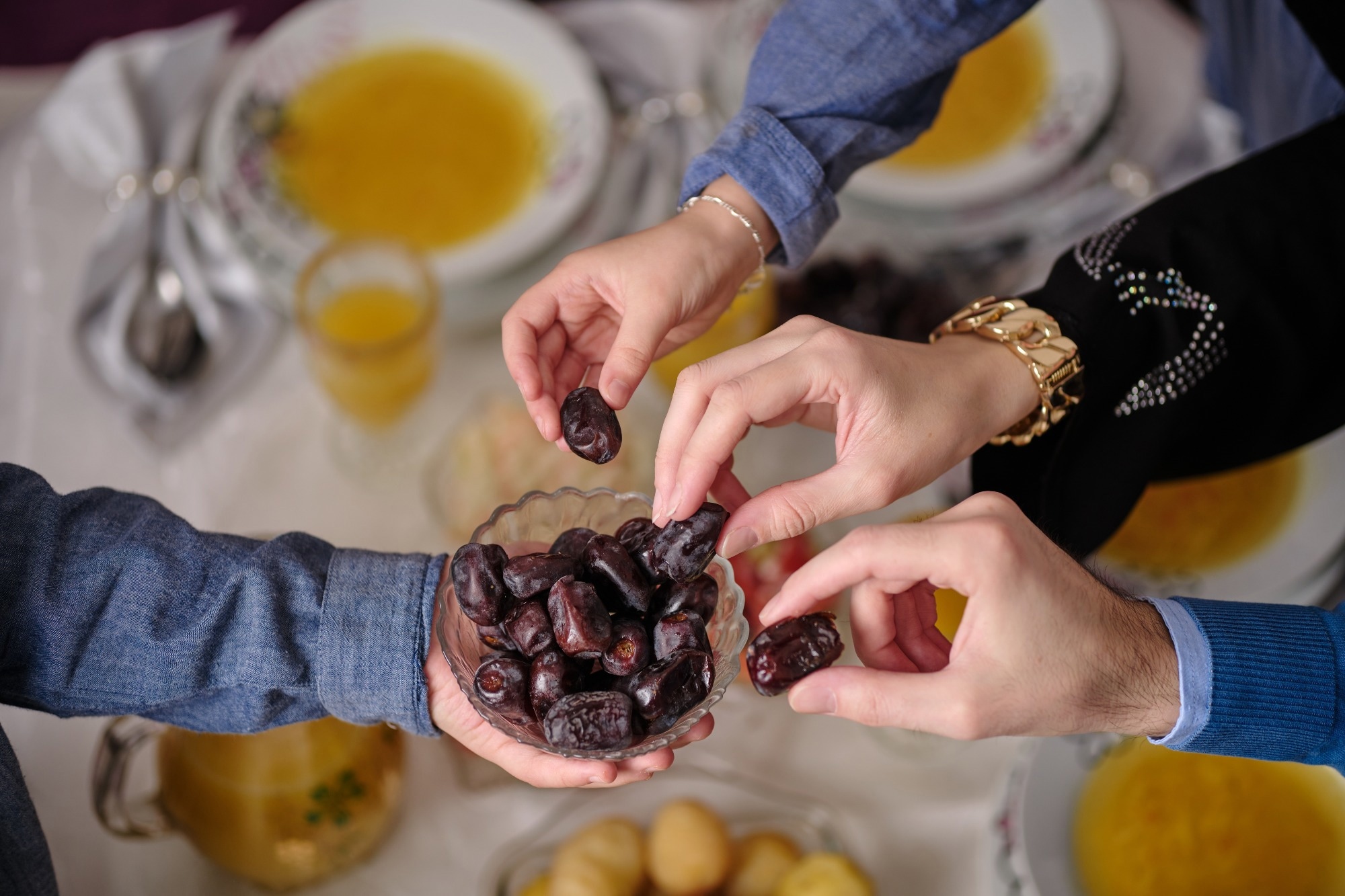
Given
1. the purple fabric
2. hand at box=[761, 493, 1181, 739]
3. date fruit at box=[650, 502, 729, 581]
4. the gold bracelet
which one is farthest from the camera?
the purple fabric

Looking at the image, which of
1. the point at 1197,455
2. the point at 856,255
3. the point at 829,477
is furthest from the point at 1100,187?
the point at 829,477

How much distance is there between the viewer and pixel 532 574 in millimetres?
768

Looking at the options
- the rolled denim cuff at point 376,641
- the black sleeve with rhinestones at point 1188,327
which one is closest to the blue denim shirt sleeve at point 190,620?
the rolled denim cuff at point 376,641

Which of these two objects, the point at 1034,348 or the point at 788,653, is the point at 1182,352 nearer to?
the point at 1034,348

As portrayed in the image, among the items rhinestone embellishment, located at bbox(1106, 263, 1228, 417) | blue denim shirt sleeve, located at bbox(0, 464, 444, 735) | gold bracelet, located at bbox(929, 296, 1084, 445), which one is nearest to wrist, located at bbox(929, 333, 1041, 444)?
gold bracelet, located at bbox(929, 296, 1084, 445)

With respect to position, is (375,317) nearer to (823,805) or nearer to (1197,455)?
(823,805)

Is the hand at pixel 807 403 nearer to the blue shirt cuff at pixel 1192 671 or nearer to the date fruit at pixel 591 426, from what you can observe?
the date fruit at pixel 591 426

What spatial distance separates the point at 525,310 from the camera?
2.89 ft

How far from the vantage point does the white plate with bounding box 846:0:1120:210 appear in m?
1.34

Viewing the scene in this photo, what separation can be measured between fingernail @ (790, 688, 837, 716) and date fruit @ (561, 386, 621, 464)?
256 mm

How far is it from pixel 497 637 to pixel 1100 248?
2.12 feet

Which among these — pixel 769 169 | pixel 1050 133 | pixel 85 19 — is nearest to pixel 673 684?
pixel 769 169

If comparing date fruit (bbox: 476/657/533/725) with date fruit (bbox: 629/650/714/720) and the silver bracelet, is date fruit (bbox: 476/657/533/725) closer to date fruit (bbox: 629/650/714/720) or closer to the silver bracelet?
date fruit (bbox: 629/650/714/720)

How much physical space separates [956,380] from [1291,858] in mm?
540
